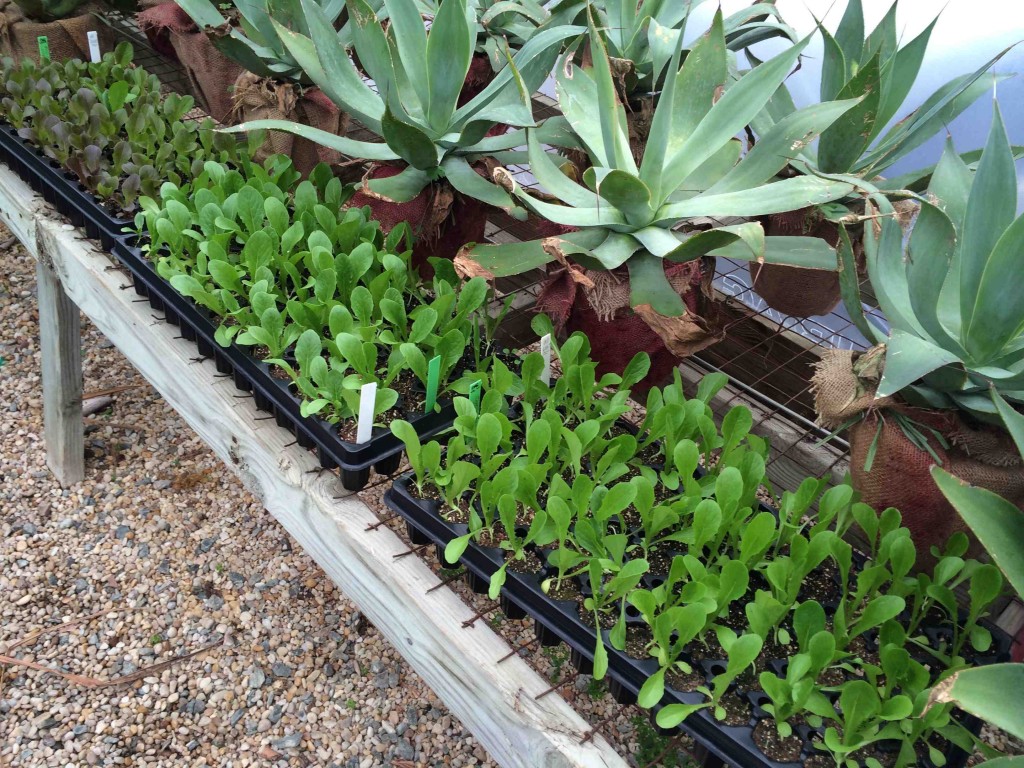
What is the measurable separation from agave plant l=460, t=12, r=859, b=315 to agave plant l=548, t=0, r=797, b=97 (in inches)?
6.9

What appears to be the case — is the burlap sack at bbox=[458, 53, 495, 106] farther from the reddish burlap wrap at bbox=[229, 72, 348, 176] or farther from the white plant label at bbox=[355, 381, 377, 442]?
the white plant label at bbox=[355, 381, 377, 442]

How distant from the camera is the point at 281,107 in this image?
140 cm

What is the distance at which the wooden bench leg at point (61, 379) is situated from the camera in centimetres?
163

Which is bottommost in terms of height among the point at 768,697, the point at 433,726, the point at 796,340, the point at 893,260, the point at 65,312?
the point at 433,726

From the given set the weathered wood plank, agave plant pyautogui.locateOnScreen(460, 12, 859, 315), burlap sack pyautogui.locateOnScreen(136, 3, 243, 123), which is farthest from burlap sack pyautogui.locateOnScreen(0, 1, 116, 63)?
agave plant pyautogui.locateOnScreen(460, 12, 859, 315)

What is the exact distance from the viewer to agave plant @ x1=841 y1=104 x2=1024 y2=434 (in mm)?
779

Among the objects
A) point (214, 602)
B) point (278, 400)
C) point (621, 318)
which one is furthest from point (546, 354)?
point (214, 602)

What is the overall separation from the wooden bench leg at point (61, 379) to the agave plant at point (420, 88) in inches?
30.7

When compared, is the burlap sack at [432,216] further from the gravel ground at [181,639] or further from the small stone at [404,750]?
the small stone at [404,750]

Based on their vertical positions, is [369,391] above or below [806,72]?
below

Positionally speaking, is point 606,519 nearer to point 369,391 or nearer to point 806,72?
point 369,391

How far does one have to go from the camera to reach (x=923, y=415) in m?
0.86

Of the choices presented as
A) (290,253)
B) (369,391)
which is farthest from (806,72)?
(369,391)

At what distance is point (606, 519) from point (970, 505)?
35 cm
